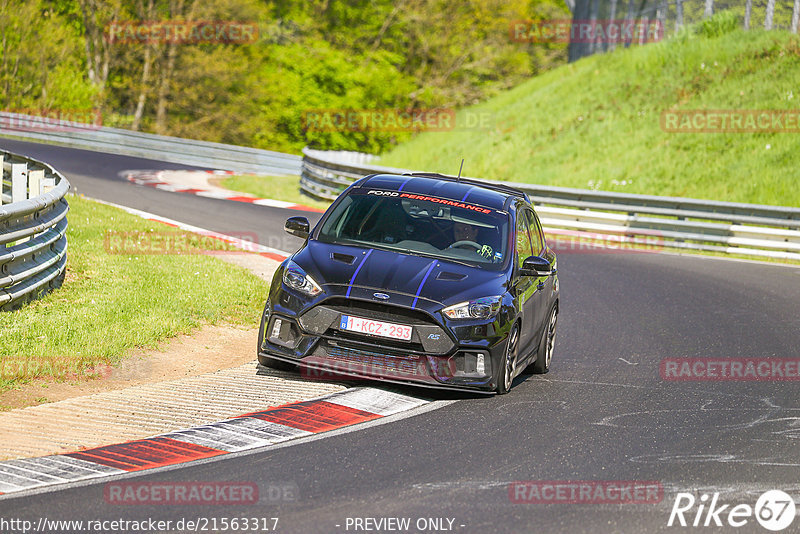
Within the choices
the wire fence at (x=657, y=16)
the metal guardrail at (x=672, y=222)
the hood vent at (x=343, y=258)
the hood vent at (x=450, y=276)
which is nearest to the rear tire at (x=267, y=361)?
the hood vent at (x=343, y=258)

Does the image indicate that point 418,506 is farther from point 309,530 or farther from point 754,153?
point 754,153

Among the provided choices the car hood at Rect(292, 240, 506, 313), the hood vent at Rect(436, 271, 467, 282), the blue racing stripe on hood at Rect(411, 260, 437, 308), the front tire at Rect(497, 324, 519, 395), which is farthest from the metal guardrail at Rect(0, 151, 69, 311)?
the front tire at Rect(497, 324, 519, 395)

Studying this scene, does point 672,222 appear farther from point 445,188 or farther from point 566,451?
point 566,451

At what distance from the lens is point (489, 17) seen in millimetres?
59156

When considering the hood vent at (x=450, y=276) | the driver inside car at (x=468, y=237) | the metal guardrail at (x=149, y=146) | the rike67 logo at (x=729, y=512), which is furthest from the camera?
the metal guardrail at (x=149, y=146)

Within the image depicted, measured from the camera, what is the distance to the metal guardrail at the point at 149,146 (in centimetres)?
3503

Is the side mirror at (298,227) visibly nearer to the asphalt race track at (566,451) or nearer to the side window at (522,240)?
the asphalt race track at (566,451)

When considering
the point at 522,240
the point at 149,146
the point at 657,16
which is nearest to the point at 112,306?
the point at 522,240

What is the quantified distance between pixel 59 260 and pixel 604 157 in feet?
74.8

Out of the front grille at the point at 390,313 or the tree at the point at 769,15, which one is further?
the tree at the point at 769,15

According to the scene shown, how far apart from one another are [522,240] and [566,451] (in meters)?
2.88

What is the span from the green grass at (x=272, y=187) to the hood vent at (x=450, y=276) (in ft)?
54.8

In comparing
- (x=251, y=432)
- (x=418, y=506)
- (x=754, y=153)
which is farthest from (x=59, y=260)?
(x=754, y=153)

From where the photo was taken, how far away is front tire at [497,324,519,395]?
814cm
